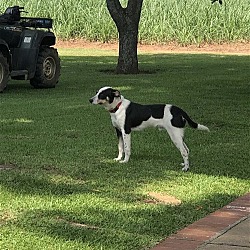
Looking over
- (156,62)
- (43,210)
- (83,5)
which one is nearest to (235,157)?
(43,210)

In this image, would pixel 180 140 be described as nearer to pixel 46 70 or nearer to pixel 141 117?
pixel 141 117

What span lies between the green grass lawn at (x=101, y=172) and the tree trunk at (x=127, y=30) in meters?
5.13

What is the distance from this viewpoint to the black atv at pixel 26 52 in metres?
16.4

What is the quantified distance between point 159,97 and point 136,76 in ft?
16.8

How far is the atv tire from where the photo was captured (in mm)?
17219

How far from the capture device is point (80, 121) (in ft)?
38.9

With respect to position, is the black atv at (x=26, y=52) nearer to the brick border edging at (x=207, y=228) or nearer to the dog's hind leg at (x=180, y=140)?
the dog's hind leg at (x=180, y=140)

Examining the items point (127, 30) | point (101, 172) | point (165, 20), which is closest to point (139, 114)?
point (101, 172)

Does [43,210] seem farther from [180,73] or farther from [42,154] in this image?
[180,73]

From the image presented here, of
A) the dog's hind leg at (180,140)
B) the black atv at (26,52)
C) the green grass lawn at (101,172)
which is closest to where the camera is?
the green grass lawn at (101,172)

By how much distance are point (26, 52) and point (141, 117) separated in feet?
28.1

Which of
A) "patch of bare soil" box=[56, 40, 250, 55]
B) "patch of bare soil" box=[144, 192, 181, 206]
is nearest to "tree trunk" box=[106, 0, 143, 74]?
"patch of bare soil" box=[56, 40, 250, 55]

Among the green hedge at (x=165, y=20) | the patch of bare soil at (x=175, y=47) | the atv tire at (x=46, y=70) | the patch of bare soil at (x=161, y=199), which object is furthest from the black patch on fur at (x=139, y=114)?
the green hedge at (x=165, y=20)

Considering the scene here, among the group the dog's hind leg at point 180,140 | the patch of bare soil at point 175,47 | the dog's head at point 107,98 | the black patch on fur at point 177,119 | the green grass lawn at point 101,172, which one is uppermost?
the dog's head at point 107,98
